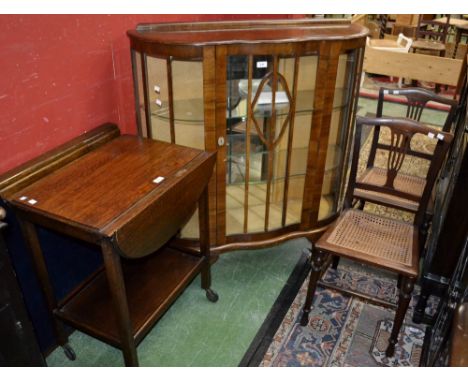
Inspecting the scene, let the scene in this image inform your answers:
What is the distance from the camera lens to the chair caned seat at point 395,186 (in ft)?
7.48

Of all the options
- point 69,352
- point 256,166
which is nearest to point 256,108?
point 256,166

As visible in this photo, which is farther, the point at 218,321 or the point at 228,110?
the point at 218,321

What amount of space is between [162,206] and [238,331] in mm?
878

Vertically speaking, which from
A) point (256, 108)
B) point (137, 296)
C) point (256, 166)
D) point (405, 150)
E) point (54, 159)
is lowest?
point (137, 296)

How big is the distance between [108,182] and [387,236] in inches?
50.4

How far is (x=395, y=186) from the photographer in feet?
7.80

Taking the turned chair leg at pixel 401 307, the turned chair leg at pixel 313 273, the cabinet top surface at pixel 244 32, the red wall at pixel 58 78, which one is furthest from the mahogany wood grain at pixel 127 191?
the turned chair leg at pixel 401 307

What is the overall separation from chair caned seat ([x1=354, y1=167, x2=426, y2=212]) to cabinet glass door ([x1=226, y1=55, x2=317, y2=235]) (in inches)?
15.7

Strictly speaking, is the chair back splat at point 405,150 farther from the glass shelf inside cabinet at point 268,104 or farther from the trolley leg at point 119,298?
the trolley leg at point 119,298

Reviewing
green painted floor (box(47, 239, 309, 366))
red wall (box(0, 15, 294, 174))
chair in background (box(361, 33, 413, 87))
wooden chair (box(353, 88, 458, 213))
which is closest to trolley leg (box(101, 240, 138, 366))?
green painted floor (box(47, 239, 309, 366))

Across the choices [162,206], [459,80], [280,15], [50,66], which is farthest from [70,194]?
[459,80]

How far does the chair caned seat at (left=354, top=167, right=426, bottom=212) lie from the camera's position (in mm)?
2279

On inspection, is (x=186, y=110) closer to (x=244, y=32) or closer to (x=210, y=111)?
(x=210, y=111)

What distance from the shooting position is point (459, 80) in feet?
13.9
